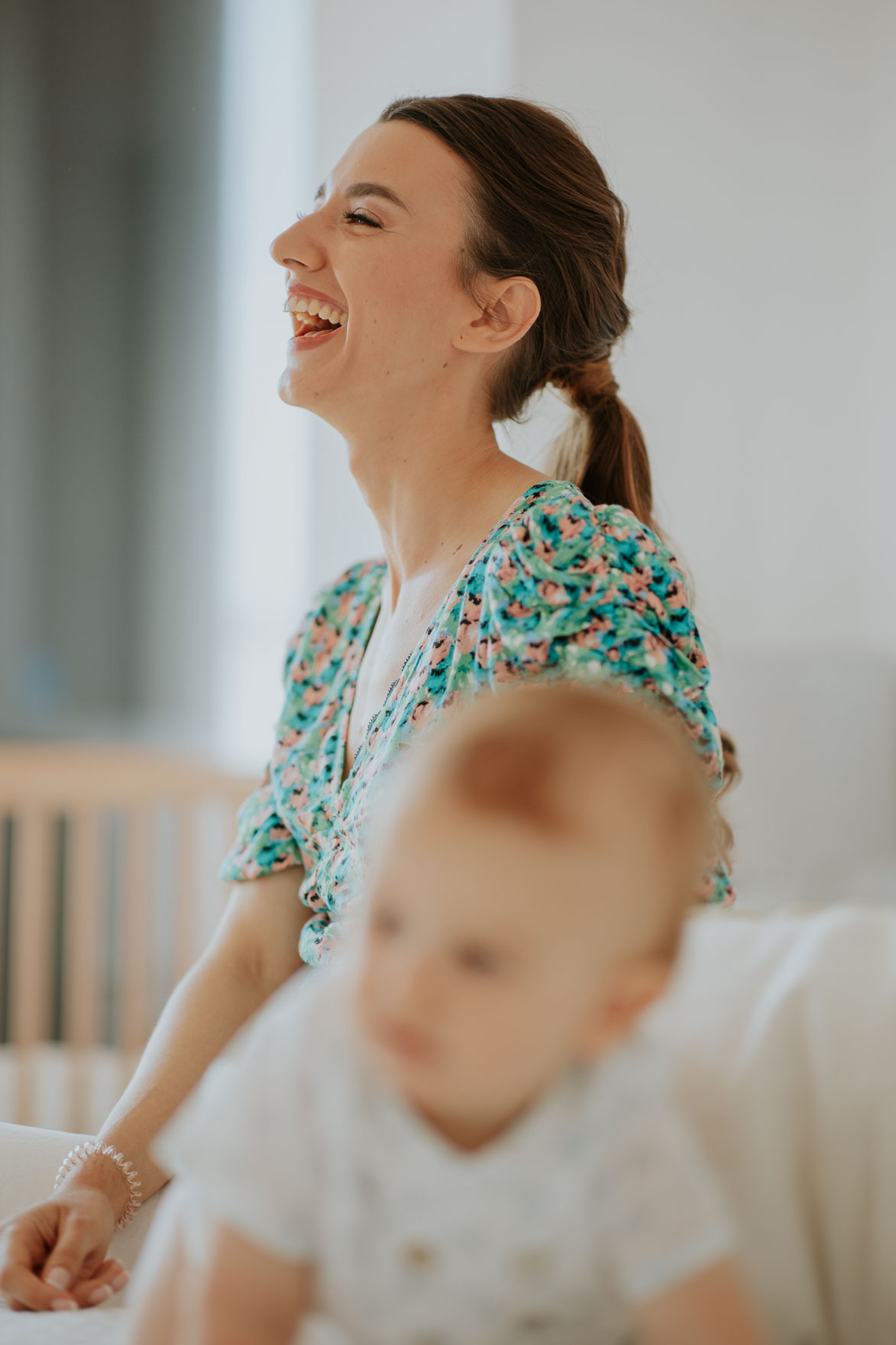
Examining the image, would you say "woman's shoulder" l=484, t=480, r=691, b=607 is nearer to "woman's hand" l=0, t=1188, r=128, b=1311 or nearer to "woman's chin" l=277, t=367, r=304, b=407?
"woman's chin" l=277, t=367, r=304, b=407

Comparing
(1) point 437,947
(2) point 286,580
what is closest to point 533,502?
(1) point 437,947

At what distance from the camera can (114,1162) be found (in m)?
0.99

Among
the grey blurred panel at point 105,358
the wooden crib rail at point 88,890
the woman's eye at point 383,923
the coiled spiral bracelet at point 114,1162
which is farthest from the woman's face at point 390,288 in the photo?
the grey blurred panel at point 105,358

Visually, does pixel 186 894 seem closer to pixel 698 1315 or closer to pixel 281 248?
pixel 281 248

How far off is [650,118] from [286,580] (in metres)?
1.27

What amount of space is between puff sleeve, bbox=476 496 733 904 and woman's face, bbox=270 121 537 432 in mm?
282

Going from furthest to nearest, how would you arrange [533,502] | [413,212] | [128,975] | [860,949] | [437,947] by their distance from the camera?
[128,975], [413,212], [533,502], [860,949], [437,947]

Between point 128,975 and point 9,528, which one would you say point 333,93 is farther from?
point 128,975

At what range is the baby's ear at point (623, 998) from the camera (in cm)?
Answer: 49

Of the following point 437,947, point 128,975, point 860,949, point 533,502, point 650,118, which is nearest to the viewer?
point 437,947

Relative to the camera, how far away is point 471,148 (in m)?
1.19

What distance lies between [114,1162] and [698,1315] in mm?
632

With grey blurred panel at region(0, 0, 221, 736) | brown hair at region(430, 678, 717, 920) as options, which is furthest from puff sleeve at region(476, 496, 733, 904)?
grey blurred panel at region(0, 0, 221, 736)

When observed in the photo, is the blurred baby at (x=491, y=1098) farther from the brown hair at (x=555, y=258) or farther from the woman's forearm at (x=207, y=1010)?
the brown hair at (x=555, y=258)
